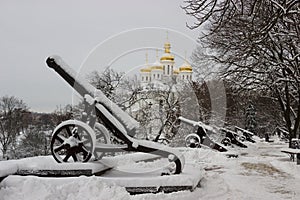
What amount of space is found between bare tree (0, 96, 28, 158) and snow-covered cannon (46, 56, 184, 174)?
32455mm

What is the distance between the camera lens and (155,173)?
22.4ft

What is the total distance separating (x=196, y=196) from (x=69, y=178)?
Answer: 2.37m

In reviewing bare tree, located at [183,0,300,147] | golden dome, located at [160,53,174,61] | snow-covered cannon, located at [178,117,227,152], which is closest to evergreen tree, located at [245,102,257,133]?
golden dome, located at [160,53,174,61]

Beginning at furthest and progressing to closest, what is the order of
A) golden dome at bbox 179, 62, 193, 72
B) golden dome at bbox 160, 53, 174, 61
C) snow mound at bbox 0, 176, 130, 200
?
golden dome at bbox 160, 53, 174, 61 < golden dome at bbox 179, 62, 193, 72 < snow mound at bbox 0, 176, 130, 200

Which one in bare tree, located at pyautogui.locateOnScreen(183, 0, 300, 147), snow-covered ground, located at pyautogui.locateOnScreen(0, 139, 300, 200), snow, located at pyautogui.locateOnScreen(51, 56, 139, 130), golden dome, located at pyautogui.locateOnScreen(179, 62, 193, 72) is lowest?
snow-covered ground, located at pyautogui.locateOnScreen(0, 139, 300, 200)

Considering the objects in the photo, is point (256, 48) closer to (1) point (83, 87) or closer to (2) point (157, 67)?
(1) point (83, 87)

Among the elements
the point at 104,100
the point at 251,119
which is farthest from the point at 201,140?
the point at 251,119

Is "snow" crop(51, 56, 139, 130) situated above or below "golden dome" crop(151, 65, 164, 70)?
below

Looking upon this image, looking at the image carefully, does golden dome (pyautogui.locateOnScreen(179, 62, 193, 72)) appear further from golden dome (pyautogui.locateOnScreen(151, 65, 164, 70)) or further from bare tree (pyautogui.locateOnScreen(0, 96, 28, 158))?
bare tree (pyautogui.locateOnScreen(0, 96, 28, 158))

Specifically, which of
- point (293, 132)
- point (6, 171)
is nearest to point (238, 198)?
point (6, 171)

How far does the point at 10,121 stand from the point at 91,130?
3584cm

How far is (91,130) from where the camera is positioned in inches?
262

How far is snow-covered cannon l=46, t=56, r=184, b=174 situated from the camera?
6.52m

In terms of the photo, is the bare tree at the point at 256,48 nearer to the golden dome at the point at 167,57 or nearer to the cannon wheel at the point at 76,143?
the cannon wheel at the point at 76,143
